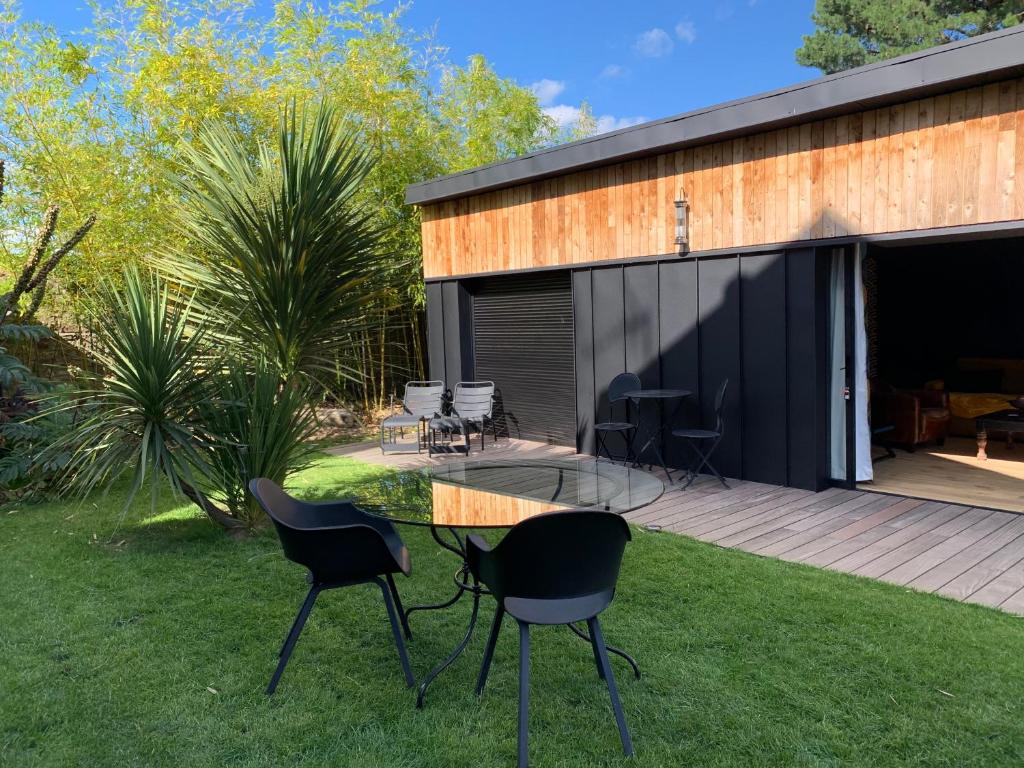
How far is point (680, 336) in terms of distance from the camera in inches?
244

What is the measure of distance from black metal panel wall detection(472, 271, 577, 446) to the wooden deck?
231 cm

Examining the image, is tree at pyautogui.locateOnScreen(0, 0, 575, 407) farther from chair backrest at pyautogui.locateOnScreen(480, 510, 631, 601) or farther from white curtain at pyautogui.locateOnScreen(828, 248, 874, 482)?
chair backrest at pyautogui.locateOnScreen(480, 510, 631, 601)

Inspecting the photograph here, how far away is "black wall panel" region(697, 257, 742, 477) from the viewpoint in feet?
18.9

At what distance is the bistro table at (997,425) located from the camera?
619 centimetres

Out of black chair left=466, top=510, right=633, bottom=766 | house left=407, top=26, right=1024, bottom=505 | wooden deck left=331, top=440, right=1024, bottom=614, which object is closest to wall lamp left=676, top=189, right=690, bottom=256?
house left=407, top=26, right=1024, bottom=505

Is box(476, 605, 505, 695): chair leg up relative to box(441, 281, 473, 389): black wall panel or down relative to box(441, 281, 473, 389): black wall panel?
down

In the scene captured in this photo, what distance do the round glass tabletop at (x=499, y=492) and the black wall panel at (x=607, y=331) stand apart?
3.19 meters

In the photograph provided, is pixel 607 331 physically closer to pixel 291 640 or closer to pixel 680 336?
pixel 680 336

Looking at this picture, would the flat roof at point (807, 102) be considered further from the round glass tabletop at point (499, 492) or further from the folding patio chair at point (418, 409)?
the round glass tabletop at point (499, 492)

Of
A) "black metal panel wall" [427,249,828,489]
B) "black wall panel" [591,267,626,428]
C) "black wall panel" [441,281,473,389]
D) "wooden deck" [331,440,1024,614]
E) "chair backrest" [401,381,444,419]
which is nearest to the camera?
"wooden deck" [331,440,1024,614]

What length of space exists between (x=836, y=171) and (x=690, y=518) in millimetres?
2665

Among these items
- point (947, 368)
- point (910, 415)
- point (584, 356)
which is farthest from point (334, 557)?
point (947, 368)

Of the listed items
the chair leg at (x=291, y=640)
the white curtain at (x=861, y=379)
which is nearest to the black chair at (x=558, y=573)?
the chair leg at (x=291, y=640)

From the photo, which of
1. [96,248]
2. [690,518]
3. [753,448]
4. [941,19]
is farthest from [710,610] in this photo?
[941,19]
